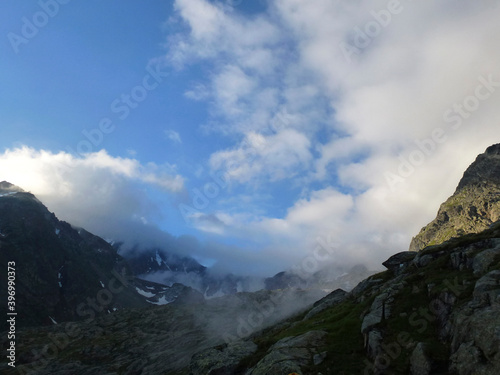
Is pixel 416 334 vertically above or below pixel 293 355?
below

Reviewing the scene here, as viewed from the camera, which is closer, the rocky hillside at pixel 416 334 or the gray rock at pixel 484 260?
the rocky hillside at pixel 416 334

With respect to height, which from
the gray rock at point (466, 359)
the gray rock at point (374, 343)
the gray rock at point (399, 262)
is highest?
the gray rock at point (399, 262)

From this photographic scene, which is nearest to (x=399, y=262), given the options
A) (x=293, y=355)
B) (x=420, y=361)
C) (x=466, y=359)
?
(x=293, y=355)

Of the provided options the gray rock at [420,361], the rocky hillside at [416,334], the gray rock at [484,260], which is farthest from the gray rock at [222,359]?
the gray rock at [484,260]

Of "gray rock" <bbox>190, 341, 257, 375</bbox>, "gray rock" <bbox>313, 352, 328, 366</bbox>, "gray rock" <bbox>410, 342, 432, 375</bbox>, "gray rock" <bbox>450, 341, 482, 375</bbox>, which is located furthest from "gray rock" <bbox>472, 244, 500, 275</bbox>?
"gray rock" <bbox>190, 341, 257, 375</bbox>

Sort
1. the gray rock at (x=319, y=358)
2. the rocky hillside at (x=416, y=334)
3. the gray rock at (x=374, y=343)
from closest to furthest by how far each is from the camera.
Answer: the rocky hillside at (x=416, y=334) < the gray rock at (x=374, y=343) < the gray rock at (x=319, y=358)

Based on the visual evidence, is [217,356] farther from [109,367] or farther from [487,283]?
[109,367]

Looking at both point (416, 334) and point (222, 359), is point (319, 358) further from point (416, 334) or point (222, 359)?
point (222, 359)

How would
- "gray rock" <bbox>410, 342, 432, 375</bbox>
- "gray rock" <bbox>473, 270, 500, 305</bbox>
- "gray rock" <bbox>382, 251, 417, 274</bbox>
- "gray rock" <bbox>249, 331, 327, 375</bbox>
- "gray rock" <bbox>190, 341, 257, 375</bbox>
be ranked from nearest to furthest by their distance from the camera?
1. "gray rock" <bbox>410, 342, 432, 375</bbox>
2. "gray rock" <bbox>473, 270, 500, 305</bbox>
3. "gray rock" <bbox>249, 331, 327, 375</bbox>
4. "gray rock" <bbox>190, 341, 257, 375</bbox>
5. "gray rock" <bbox>382, 251, 417, 274</bbox>

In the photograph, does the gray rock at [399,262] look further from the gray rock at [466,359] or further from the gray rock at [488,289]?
the gray rock at [466,359]

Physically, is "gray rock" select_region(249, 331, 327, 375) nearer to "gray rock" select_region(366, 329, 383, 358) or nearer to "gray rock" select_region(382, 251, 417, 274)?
"gray rock" select_region(366, 329, 383, 358)

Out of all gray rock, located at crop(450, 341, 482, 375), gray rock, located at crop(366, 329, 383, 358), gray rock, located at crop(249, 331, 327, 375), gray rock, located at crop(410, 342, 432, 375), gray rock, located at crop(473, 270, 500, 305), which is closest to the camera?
gray rock, located at crop(450, 341, 482, 375)

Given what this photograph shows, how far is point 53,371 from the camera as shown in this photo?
15812 cm

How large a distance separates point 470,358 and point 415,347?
7527 mm
